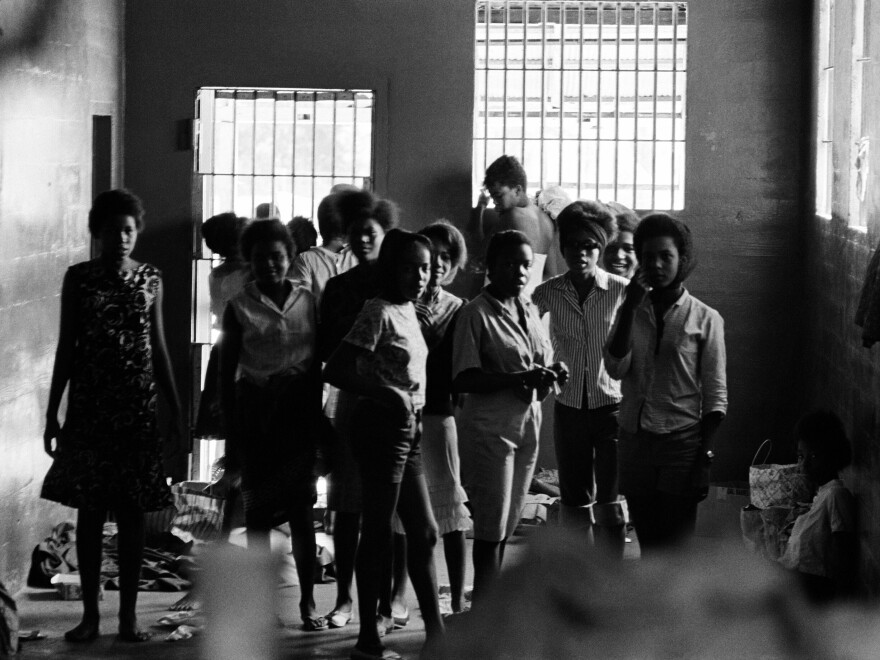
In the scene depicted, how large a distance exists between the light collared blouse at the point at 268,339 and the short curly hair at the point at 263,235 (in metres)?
0.20

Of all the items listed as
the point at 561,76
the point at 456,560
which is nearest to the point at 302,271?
the point at 456,560

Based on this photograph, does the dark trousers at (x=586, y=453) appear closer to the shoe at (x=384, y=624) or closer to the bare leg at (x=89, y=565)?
the shoe at (x=384, y=624)

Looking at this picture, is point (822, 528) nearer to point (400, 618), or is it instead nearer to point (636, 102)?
point (400, 618)

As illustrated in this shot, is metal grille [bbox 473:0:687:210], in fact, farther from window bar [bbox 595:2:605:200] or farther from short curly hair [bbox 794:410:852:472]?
short curly hair [bbox 794:410:852:472]

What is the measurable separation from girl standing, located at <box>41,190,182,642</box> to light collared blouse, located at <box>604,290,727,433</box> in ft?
6.05

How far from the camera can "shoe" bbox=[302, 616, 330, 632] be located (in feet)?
17.4

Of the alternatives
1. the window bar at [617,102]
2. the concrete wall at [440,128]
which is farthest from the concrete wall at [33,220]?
the window bar at [617,102]

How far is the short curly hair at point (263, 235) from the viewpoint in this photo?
5.08m

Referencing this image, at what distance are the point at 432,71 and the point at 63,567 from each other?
379cm

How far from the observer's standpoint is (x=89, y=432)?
5.06 meters

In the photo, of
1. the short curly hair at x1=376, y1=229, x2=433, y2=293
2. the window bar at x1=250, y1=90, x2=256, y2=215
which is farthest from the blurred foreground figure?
the window bar at x1=250, y1=90, x2=256, y2=215

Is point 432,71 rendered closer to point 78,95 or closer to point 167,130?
point 167,130

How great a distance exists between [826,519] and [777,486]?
5.85 ft

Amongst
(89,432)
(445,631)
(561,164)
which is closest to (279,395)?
(89,432)
